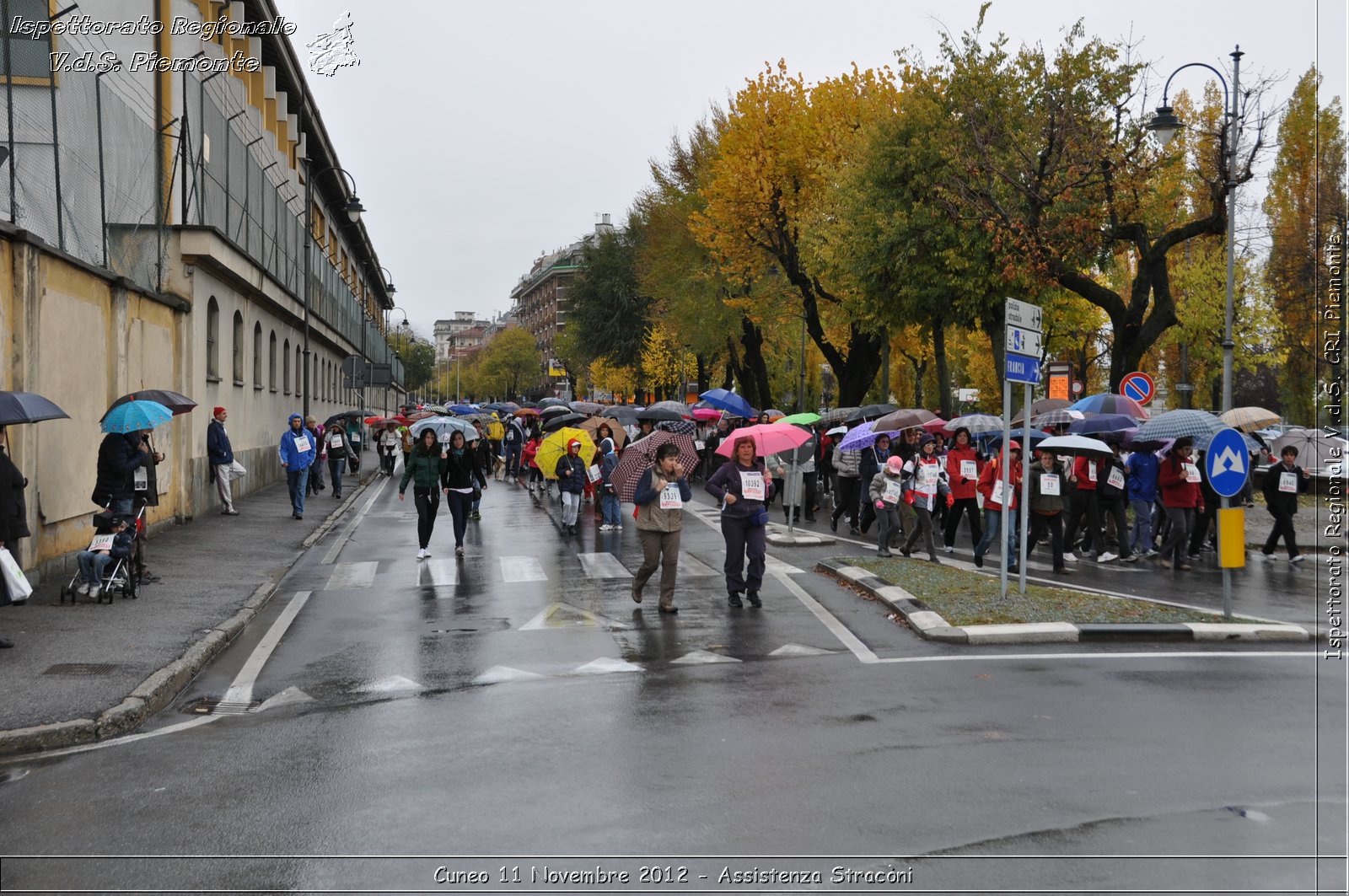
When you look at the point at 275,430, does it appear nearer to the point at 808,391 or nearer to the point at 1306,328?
the point at 1306,328

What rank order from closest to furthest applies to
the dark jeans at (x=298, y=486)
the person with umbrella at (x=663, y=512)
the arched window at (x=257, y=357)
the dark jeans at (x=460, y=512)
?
the person with umbrella at (x=663, y=512) < the dark jeans at (x=460, y=512) < the dark jeans at (x=298, y=486) < the arched window at (x=257, y=357)

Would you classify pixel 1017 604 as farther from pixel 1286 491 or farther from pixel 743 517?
pixel 1286 491

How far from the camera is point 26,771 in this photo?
21.7 ft

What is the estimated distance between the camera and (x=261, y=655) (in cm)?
998

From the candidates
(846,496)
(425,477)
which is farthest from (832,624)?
(846,496)

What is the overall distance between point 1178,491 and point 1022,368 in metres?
5.63

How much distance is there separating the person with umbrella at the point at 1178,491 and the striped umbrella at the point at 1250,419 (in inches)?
76.8

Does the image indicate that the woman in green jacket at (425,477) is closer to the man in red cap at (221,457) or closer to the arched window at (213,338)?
the man in red cap at (221,457)

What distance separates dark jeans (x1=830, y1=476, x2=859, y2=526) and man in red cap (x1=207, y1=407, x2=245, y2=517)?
10.8 metres

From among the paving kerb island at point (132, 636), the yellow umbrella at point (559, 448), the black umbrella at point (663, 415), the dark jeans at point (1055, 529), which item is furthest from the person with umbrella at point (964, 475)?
the black umbrella at point (663, 415)

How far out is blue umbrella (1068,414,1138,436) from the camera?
18156mm

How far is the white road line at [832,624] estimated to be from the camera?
31.5ft

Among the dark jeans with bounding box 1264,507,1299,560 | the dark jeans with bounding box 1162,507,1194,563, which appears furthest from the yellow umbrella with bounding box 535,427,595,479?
the dark jeans with bounding box 1264,507,1299,560

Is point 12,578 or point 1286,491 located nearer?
point 12,578
